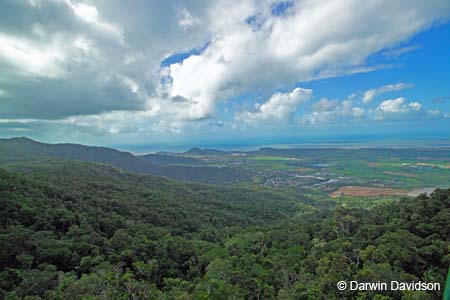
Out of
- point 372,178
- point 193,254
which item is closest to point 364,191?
point 372,178

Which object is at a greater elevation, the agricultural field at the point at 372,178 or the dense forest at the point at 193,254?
the dense forest at the point at 193,254

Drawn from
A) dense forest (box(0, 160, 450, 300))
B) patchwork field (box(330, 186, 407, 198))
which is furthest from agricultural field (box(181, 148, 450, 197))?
dense forest (box(0, 160, 450, 300))

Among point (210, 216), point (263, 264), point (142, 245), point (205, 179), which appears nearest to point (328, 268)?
point (263, 264)

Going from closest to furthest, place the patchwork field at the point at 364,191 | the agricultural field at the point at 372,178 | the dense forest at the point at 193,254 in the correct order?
the dense forest at the point at 193,254
the patchwork field at the point at 364,191
the agricultural field at the point at 372,178

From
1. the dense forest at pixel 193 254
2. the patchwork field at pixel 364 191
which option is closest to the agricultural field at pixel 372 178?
the patchwork field at pixel 364 191

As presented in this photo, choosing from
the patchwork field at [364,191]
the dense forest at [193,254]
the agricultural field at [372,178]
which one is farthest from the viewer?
the agricultural field at [372,178]

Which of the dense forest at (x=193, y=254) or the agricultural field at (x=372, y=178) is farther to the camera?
the agricultural field at (x=372, y=178)

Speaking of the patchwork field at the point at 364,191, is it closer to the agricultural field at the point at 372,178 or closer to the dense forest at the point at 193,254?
the agricultural field at the point at 372,178

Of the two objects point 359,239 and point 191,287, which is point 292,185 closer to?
point 359,239

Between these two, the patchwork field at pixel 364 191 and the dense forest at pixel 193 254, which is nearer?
Answer: the dense forest at pixel 193 254
